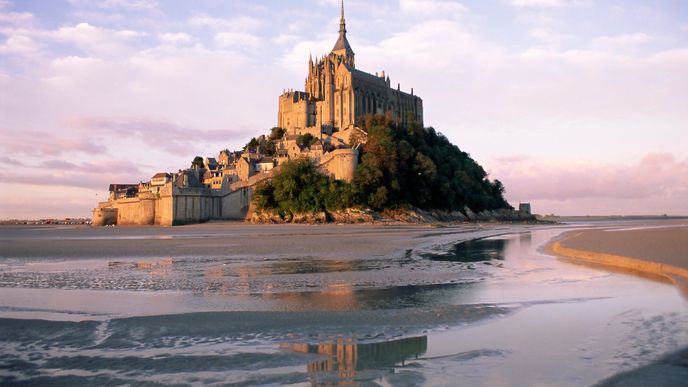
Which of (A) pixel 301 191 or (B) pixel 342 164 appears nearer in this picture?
(B) pixel 342 164

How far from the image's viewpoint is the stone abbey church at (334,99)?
101 meters

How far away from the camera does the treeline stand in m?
74.1

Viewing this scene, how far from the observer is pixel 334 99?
10300 cm

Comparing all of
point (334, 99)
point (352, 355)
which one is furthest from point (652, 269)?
point (334, 99)

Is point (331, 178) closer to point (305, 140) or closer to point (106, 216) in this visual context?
point (305, 140)

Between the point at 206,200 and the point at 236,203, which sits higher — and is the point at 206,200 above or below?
above

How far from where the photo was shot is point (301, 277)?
15320 mm

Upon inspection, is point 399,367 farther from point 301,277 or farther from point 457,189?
point 457,189

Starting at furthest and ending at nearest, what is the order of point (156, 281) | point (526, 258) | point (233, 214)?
point (233, 214) < point (526, 258) < point (156, 281)

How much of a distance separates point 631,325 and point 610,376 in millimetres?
2997

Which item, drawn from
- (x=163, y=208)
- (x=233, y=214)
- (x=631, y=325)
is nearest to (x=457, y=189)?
(x=233, y=214)

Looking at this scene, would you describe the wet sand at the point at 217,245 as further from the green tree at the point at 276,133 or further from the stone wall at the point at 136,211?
the green tree at the point at 276,133

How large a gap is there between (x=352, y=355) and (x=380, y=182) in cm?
6874

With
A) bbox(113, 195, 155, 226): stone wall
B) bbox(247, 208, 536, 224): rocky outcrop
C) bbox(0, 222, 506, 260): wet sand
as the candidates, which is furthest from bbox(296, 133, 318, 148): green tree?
bbox(0, 222, 506, 260): wet sand
